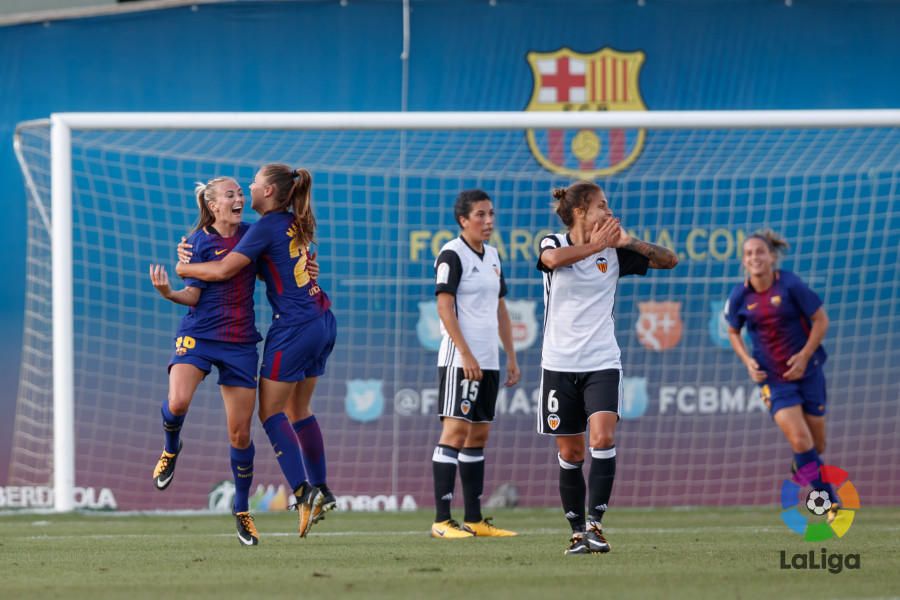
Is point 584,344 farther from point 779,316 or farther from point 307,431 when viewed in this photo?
point 779,316

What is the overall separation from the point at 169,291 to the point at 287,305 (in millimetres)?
569

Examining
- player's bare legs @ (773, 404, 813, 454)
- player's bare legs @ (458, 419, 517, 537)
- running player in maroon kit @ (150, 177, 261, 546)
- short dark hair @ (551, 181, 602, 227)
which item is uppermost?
short dark hair @ (551, 181, 602, 227)

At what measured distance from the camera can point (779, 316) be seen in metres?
7.77

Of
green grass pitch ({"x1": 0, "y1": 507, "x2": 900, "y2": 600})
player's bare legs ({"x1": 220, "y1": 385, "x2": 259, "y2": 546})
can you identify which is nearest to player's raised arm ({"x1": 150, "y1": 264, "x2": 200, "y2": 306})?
player's bare legs ({"x1": 220, "y1": 385, "x2": 259, "y2": 546})

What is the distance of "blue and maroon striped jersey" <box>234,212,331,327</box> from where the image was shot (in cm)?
605

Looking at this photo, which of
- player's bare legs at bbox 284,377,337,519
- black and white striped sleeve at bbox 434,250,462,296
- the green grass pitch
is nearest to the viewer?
the green grass pitch

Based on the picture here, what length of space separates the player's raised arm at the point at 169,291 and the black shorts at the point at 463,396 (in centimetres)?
156

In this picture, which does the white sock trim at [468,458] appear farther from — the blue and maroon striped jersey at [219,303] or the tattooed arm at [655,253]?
the tattooed arm at [655,253]

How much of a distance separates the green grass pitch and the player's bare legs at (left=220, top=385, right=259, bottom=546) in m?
0.12

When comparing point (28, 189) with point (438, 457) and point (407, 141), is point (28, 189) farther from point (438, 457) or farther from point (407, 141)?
point (438, 457)

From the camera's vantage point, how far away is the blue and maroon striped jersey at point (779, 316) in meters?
7.73

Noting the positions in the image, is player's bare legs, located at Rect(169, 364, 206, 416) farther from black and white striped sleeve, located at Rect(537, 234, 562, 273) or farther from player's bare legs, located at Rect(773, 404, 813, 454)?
player's bare legs, located at Rect(773, 404, 813, 454)

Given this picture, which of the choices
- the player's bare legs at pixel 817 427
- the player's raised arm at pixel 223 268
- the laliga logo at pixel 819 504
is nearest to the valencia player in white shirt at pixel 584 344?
the player's raised arm at pixel 223 268

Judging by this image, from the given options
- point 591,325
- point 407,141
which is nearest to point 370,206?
point 407,141
